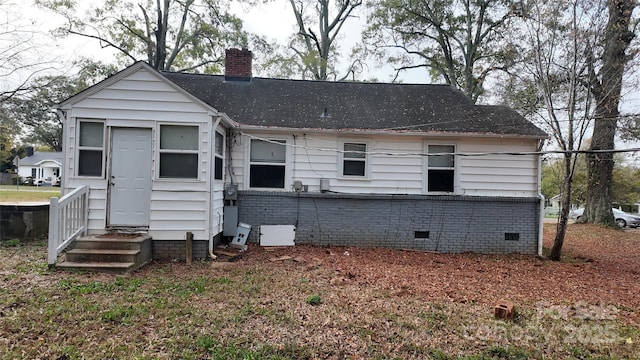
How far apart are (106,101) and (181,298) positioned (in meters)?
4.36

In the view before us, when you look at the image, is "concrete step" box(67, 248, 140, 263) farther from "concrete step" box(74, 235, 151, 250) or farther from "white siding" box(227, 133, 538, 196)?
"white siding" box(227, 133, 538, 196)

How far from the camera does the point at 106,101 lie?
20.5 feet

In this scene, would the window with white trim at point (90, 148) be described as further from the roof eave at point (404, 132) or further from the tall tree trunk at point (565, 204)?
the tall tree trunk at point (565, 204)

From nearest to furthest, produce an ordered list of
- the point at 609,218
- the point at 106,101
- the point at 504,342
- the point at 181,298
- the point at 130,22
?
the point at 504,342, the point at 181,298, the point at 106,101, the point at 609,218, the point at 130,22

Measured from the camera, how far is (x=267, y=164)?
8.36 m

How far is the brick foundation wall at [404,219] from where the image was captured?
8.26 m

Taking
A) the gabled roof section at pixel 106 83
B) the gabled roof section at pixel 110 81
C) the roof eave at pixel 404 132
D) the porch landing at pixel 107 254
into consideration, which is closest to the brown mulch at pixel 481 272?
the porch landing at pixel 107 254

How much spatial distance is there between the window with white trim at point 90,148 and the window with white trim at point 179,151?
45.9 inches

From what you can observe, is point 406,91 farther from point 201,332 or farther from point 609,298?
point 201,332

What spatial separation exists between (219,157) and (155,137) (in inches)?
57.2

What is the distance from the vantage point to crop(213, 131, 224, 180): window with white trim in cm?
712

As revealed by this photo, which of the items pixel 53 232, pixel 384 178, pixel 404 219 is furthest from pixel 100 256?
pixel 404 219

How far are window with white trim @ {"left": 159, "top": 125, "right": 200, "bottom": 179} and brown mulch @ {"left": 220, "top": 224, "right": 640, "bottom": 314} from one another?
2207 mm

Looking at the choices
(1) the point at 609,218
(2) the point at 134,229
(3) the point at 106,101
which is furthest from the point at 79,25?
(1) the point at 609,218
